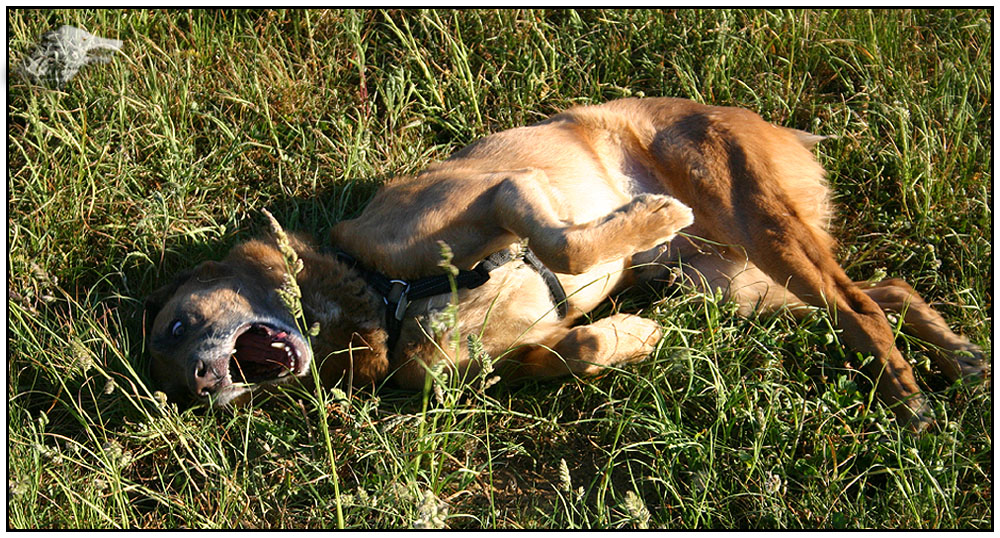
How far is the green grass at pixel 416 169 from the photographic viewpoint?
10.4 feet

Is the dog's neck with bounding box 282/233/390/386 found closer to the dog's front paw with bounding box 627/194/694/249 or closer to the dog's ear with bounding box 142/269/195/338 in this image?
the dog's ear with bounding box 142/269/195/338

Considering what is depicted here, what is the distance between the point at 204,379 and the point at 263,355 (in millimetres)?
293

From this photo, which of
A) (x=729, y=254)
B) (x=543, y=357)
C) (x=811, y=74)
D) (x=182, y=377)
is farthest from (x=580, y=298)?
(x=811, y=74)

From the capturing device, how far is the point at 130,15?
466 cm

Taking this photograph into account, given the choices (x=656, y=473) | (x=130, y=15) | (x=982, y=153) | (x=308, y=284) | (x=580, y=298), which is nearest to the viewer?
(x=656, y=473)

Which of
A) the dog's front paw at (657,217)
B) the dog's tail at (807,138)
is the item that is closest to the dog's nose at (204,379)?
the dog's front paw at (657,217)

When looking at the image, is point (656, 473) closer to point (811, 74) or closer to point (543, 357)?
point (543, 357)

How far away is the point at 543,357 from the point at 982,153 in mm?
2701

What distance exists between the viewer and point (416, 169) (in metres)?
4.59

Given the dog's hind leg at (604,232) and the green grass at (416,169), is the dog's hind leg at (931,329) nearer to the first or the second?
the green grass at (416,169)

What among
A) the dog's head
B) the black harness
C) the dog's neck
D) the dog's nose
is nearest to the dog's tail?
the black harness

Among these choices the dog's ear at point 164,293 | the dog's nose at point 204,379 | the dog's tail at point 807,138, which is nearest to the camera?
the dog's nose at point 204,379

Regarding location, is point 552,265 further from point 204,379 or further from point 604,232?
point 204,379

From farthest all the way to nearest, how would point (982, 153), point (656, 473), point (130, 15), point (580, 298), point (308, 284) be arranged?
point (130, 15)
point (982, 153)
point (580, 298)
point (308, 284)
point (656, 473)
